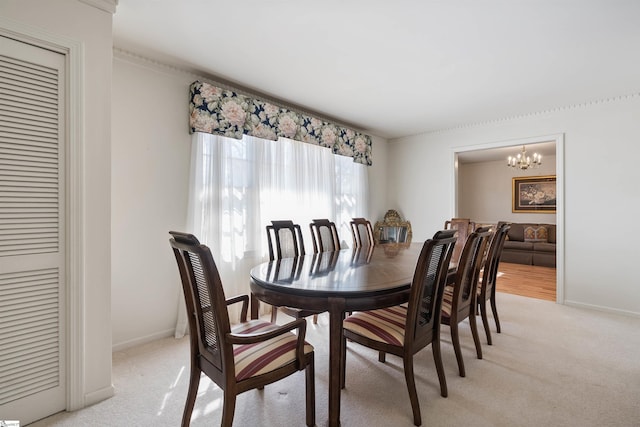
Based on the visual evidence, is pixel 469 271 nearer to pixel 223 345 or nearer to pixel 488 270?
pixel 488 270

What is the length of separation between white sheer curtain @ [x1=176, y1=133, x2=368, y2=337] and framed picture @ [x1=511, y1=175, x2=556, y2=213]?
215 inches

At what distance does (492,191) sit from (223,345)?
26.3ft

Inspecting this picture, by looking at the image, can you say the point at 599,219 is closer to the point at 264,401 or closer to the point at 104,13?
the point at 264,401

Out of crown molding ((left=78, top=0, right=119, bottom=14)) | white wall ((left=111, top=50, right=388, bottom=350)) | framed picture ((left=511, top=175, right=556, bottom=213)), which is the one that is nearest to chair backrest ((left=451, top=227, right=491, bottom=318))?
white wall ((left=111, top=50, right=388, bottom=350))

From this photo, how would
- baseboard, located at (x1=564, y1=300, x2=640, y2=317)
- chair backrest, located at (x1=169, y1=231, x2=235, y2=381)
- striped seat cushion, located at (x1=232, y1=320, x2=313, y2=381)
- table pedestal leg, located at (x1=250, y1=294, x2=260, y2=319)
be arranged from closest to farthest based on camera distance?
chair backrest, located at (x1=169, y1=231, x2=235, y2=381) < striped seat cushion, located at (x1=232, y1=320, x2=313, y2=381) < table pedestal leg, located at (x1=250, y1=294, x2=260, y2=319) < baseboard, located at (x1=564, y1=300, x2=640, y2=317)

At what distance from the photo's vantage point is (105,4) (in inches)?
70.4

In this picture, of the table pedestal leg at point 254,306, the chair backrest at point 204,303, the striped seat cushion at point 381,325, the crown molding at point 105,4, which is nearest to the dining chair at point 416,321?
the striped seat cushion at point 381,325

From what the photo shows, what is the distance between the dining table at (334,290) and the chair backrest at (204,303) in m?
0.36

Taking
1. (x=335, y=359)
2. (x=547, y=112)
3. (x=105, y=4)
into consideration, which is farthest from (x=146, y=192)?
(x=547, y=112)

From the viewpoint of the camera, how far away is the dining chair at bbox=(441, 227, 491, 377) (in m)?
1.98

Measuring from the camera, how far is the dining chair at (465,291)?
198cm

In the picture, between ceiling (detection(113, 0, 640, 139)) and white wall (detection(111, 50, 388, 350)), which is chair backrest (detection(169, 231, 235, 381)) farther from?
ceiling (detection(113, 0, 640, 139))

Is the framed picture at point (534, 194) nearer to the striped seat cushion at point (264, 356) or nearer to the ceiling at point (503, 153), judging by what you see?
the ceiling at point (503, 153)

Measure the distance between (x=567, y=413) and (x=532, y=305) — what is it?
2.28 meters
